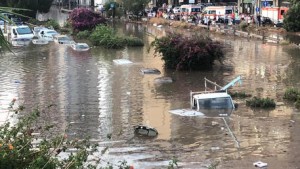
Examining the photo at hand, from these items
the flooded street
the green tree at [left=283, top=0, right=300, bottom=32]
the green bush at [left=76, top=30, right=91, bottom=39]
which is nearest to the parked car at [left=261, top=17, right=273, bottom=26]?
the green tree at [left=283, top=0, right=300, bottom=32]

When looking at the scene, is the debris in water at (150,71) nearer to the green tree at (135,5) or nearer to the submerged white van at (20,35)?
the submerged white van at (20,35)

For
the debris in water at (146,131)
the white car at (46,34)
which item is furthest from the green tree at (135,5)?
the debris in water at (146,131)

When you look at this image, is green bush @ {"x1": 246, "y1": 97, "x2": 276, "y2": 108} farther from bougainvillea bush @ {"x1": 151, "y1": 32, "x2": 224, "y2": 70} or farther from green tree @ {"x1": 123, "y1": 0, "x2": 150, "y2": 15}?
green tree @ {"x1": 123, "y1": 0, "x2": 150, "y2": 15}

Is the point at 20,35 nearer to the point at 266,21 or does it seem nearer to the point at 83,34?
the point at 83,34

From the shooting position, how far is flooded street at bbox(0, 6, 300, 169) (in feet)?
48.1

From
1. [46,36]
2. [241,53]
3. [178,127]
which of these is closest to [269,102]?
[178,127]

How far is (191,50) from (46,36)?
25.2 meters

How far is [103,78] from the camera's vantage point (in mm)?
29000

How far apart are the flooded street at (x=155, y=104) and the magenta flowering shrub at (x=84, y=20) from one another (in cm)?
1747

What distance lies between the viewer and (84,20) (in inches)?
2333

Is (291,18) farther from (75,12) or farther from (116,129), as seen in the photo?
(116,129)

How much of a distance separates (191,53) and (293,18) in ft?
90.6

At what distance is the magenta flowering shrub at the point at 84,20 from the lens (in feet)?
193

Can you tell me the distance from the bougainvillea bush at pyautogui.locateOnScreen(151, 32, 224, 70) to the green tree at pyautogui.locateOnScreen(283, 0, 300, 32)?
24.8 m
